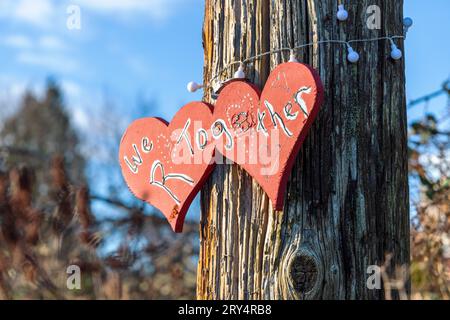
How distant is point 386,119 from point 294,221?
493 millimetres

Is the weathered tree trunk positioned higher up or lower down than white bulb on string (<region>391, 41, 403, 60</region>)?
lower down

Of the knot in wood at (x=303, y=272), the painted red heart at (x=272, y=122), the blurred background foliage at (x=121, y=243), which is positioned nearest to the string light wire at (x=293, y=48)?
the painted red heart at (x=272, y=122)

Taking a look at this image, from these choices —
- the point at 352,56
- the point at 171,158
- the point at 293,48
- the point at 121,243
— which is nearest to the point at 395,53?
the point at 352,56

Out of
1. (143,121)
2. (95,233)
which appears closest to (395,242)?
(143,121)

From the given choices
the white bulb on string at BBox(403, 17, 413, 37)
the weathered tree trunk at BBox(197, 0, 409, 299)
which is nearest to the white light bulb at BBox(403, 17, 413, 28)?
the white bulb on string at BBox(403, 17, 413, 37)

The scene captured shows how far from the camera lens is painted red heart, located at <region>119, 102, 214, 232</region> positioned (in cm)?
258

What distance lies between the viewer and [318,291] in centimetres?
230

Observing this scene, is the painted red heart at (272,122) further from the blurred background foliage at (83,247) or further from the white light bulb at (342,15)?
the blurred background foliage at (83,247)

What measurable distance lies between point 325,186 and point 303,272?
0.98ft

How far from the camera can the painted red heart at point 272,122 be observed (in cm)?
225

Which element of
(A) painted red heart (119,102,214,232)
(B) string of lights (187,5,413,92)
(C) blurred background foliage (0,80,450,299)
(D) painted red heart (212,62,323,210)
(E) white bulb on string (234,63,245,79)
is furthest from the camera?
(C) blurred background foliage (0,80,450,299)

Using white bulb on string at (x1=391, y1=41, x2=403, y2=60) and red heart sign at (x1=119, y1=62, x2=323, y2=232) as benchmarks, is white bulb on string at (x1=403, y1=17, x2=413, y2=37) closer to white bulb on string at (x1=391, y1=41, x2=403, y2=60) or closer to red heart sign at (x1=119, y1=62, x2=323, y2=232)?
white bulb on string at (x1=391, y1=41, x2=403, y2=60)

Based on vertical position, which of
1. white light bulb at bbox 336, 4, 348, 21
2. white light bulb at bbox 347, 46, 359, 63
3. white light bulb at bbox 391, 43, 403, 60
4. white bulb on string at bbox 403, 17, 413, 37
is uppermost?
white bulb on string at bbox 403, 17, 413, 37
